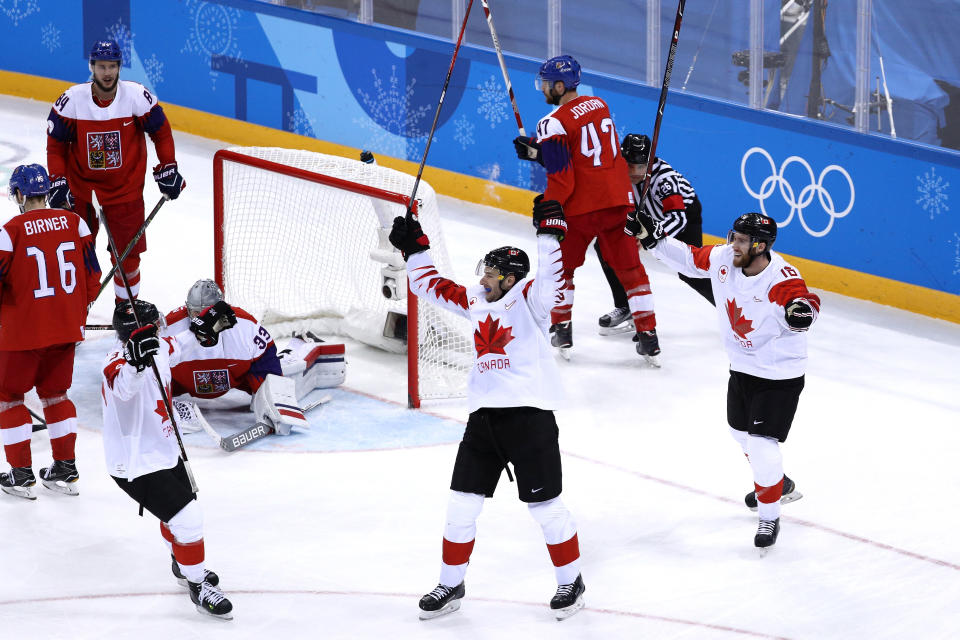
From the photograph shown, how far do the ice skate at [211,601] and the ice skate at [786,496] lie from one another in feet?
7.26

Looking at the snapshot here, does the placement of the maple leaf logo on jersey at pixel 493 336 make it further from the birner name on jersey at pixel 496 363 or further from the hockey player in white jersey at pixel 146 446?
the hockey player in white jersey at pixel 146 446

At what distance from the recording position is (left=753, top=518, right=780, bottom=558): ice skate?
5.31m

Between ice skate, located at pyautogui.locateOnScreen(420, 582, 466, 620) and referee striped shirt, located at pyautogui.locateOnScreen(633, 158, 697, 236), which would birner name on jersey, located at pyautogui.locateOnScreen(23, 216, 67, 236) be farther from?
referee striped shirt, located at pyautogui.locateOnScreen(633, 158, 697, 236)

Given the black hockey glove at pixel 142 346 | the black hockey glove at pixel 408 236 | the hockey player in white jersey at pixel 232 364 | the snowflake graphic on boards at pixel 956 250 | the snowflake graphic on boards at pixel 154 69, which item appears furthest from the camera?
the snowflake graphic on boards at pixel 154 69

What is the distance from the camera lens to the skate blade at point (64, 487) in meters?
5.77

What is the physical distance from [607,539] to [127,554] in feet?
6.11

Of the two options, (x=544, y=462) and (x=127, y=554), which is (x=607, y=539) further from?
(x=127, y=554)

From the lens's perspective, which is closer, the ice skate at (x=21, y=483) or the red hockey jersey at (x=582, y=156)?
the ice skate at (x=21, y=483)

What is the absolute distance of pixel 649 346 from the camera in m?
7.38

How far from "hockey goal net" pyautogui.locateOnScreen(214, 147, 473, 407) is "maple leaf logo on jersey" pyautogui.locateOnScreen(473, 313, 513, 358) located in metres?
2.55

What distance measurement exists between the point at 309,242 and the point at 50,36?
565 cm

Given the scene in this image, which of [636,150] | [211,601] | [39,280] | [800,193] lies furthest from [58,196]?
[800,193]

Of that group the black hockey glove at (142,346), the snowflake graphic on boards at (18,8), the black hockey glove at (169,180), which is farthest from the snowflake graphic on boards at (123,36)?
the black hockey glove at (142,346)

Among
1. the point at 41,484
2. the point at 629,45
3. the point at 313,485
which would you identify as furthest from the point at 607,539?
the point at 629,45
